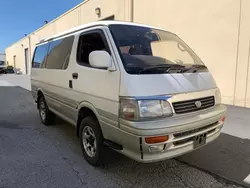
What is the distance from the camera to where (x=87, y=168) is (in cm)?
321

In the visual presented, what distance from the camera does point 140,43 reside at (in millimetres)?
3299

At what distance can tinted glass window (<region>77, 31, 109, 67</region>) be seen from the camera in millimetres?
3154

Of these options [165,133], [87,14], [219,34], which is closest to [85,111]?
[165,133]

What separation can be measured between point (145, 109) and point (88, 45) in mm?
1644

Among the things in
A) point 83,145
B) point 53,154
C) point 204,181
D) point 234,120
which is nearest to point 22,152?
point 53,154

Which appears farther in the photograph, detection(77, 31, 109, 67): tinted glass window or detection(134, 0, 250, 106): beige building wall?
detection(134, 0, 250, 106): beige building wall

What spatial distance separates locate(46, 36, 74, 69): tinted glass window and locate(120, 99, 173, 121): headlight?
192cm

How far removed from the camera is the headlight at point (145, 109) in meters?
2.41

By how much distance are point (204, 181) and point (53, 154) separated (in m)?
2.44

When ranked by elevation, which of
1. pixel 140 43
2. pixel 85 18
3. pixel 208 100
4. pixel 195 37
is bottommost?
pixel 208 100

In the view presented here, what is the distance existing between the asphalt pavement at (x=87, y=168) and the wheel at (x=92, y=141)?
0.42 feet

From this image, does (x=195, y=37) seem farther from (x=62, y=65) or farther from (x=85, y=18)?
(x=85, y=18)

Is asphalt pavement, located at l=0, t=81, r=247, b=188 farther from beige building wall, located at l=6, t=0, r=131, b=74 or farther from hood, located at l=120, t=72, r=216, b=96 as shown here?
beige building wall, located at l=6, t=0, r=131, b=74

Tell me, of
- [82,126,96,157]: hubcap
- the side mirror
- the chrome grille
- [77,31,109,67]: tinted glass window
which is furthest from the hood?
[82,126,96,157]: hubcap
